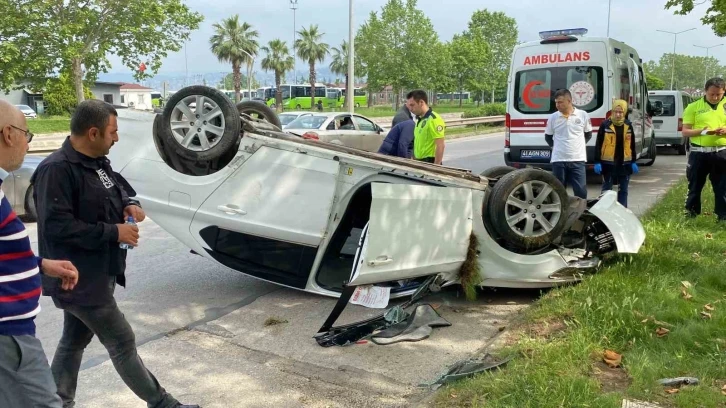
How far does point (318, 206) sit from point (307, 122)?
11.5m

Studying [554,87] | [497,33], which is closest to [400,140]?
[554,87]

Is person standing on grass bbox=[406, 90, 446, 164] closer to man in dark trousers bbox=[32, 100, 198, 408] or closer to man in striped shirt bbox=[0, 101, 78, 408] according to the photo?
man in dark trousers bbox=[32, 100, 198, 408]

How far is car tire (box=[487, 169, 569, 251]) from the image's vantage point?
4637mm

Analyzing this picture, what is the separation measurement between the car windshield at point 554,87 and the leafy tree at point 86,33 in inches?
680

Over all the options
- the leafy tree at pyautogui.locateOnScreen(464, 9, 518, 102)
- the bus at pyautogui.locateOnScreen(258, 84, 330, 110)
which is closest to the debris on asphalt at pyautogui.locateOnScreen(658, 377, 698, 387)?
the bus at pyautogui.locateOnScreen(258, 84, 330, 110)

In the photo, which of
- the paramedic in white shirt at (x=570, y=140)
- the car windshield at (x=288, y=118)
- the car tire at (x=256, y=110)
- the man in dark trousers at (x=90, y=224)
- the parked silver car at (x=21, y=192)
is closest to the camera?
the man in dark trousers at (x=90, y=224)

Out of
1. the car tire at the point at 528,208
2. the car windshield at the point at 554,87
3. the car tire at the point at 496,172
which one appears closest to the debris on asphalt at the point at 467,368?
the car tire at the point at 528,208

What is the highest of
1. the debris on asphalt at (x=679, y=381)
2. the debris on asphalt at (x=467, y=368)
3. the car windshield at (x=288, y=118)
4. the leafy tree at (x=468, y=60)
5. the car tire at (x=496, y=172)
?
the leafy tree at (x=468, y=60)

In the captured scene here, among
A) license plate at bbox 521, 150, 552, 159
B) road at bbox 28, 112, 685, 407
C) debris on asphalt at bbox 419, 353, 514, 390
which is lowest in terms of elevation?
road at bbox 28, 112, 685, 407

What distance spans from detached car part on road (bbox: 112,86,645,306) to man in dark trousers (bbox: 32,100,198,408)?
1.68 meters

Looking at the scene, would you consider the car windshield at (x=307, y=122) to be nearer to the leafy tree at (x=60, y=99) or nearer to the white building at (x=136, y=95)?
the leafy tree at (x=60, y=99)

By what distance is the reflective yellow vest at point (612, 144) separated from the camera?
741cm

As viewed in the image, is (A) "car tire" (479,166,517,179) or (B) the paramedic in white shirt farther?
(B) the paramedic in white shirt

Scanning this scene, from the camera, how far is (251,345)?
4258 millimetres
